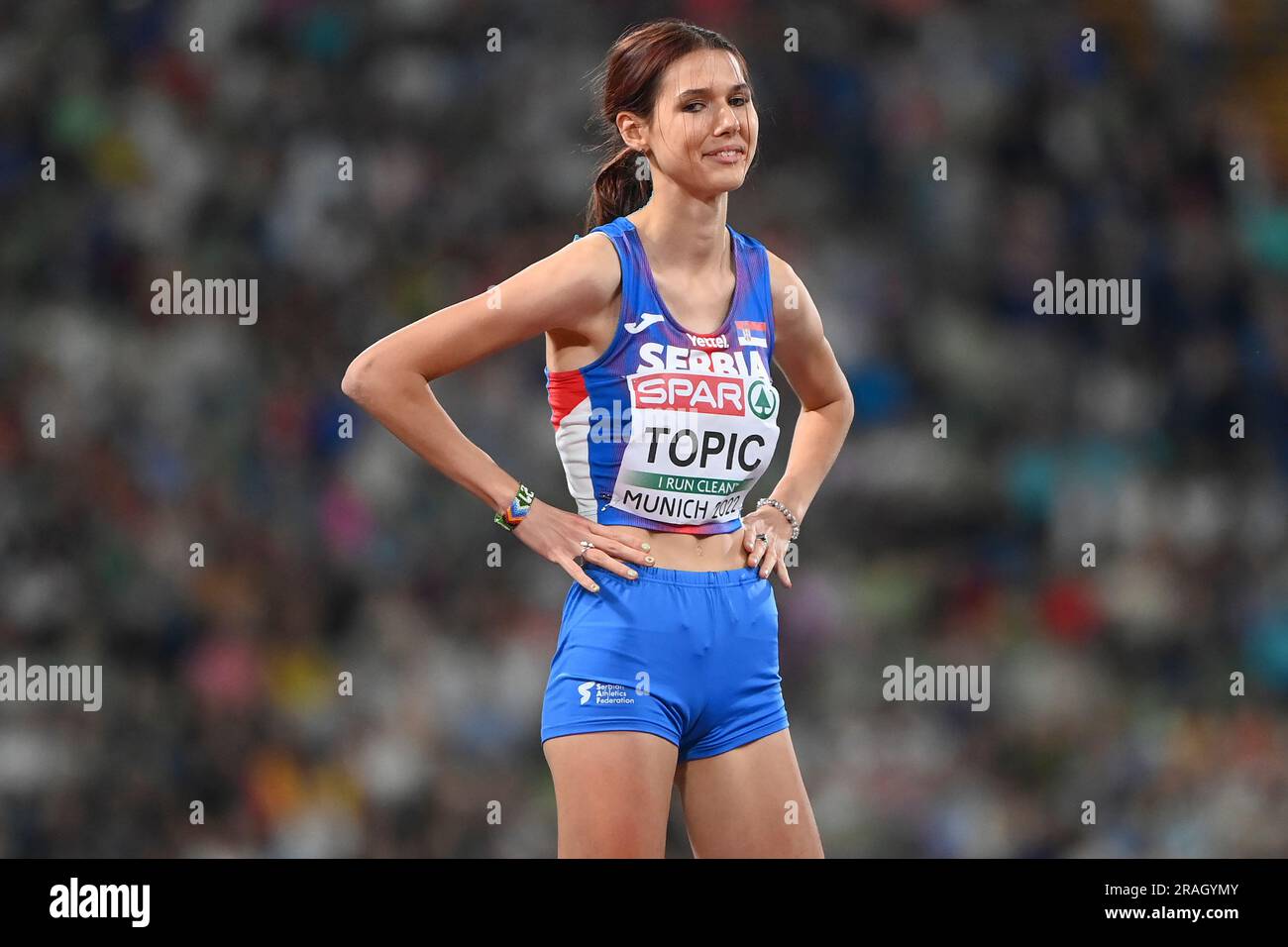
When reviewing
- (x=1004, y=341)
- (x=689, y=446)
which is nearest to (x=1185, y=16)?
(x=1004, y=341)

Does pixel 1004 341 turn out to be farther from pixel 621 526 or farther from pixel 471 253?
pixel 621 526

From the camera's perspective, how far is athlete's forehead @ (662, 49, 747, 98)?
2.62 m

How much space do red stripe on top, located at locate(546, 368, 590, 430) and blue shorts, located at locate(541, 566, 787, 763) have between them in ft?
0.95

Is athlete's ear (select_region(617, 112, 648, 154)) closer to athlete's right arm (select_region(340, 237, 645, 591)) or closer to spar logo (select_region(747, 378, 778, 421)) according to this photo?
athlete's right arm (select_region(340, 237, 645, 591))

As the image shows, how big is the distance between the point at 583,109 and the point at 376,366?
2.83 m

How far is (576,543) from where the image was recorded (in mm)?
2621

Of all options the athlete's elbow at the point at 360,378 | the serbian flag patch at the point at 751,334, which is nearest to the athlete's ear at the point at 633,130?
the serbian flag patch at the point at 751,334

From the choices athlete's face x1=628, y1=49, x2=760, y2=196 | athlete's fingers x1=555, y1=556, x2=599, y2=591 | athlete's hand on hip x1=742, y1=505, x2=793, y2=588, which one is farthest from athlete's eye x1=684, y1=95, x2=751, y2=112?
athlete's fingers x1=555, y1=556, x2=599, y2=591

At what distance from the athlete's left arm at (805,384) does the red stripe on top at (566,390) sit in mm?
441

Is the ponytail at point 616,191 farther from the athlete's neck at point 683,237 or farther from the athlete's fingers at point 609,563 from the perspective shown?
the athlete's fingers at point 609,563

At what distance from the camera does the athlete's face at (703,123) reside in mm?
2609

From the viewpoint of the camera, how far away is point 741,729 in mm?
2574

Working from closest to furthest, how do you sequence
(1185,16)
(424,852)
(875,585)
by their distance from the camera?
1. (424,852)
2. (875,585)
3. (1185,16)

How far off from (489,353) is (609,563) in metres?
0.44
